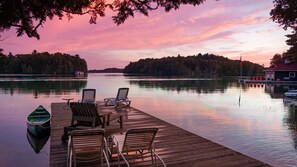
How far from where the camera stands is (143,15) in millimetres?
5094

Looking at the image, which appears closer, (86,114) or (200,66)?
(86,114)

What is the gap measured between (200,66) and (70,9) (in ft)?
536

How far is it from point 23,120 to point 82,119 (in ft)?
36.6

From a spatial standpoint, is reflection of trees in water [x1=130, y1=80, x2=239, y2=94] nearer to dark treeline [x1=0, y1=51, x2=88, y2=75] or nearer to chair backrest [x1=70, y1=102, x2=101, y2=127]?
chair backrest [x1=70, y1=102, x2=101, y2=127]

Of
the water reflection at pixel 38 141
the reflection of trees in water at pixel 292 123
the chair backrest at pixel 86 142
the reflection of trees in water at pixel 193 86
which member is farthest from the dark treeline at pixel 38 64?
the chair backrest at pixel 86 142

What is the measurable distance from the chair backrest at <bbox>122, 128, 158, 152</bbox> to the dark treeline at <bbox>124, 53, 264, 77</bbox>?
143414mm

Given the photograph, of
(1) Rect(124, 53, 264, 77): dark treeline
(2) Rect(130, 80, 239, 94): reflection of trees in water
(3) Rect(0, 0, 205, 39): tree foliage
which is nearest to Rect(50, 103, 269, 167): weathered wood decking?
(3) Rect(0, 0, 205, 39): tree foliage

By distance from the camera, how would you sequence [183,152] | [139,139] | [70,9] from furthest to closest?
[183,152]
[139,139]
[70,9]

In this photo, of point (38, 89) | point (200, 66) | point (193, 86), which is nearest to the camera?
point (38, 89)

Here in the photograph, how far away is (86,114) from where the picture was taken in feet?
27.5

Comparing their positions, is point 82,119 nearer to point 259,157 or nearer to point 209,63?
point 259,157

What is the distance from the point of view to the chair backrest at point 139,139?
5.79 meters

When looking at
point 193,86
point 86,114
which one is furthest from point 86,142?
point 193,86

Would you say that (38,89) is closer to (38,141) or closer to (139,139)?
(38,141)
